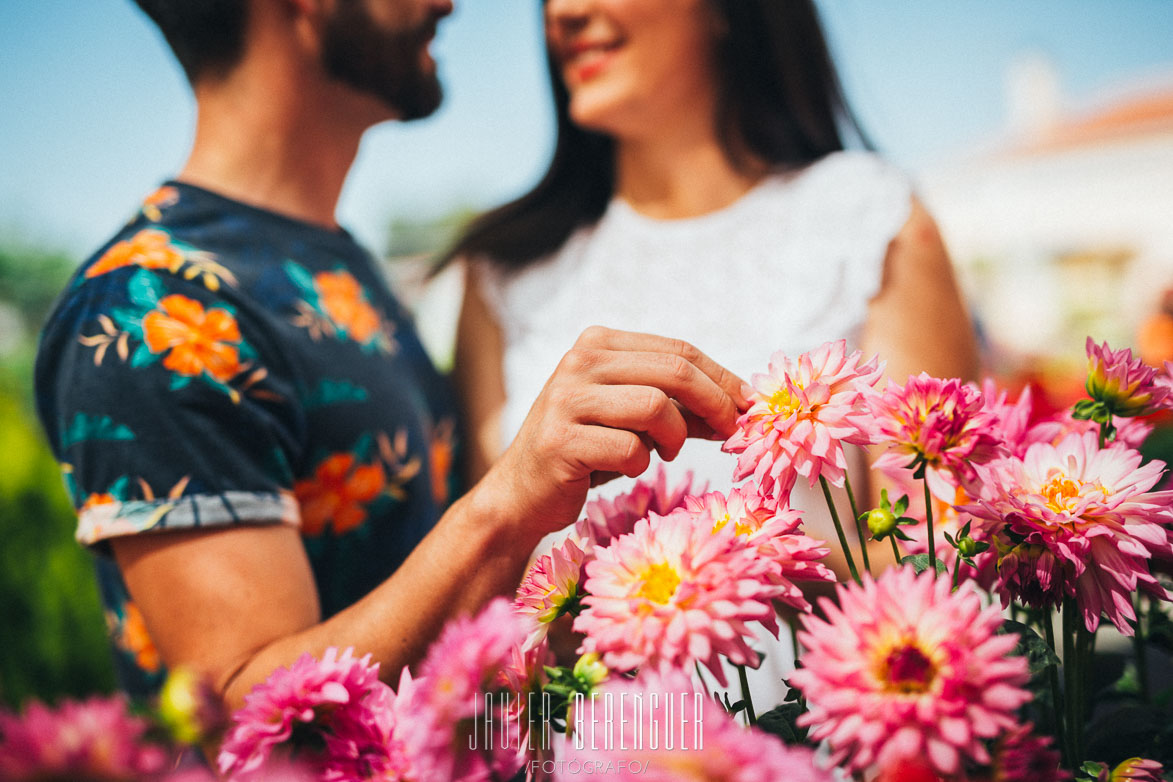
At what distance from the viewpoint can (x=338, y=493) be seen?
1.42 meters

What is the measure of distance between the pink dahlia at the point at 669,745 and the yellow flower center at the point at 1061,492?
31 centimetres

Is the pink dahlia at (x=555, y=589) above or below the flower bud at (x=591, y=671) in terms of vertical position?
above

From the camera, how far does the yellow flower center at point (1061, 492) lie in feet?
2.02

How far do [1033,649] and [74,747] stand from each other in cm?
65

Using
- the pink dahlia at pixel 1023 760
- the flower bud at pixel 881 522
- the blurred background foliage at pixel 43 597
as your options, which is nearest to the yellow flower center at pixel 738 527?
the flower bud at pixel 881 522

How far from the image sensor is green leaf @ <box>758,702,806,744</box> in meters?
0.59

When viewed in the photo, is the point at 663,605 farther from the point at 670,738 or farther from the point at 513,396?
the point at 513,396

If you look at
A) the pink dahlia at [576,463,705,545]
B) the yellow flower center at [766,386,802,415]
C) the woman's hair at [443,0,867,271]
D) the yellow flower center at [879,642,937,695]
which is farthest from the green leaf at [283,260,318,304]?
the yellow flower center at [879,642,937,695]

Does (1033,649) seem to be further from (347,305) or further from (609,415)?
(347,305)

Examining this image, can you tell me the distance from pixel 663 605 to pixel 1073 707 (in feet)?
1.32

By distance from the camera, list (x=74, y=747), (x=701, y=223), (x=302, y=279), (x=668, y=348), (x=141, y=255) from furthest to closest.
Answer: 1. (x=701, y=223)
2. (x=302, y=279)
3. (x=141, y=255)
4. (x=668, y=348)
5. (x=74, y=747)

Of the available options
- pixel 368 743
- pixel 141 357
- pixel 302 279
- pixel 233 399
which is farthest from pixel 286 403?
pixel 368 743

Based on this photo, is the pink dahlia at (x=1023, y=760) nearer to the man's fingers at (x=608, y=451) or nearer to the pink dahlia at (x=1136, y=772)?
the pink dahlia at (x=1136, y=772)

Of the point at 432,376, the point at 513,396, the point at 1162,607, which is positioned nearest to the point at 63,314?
the point at 432,376
